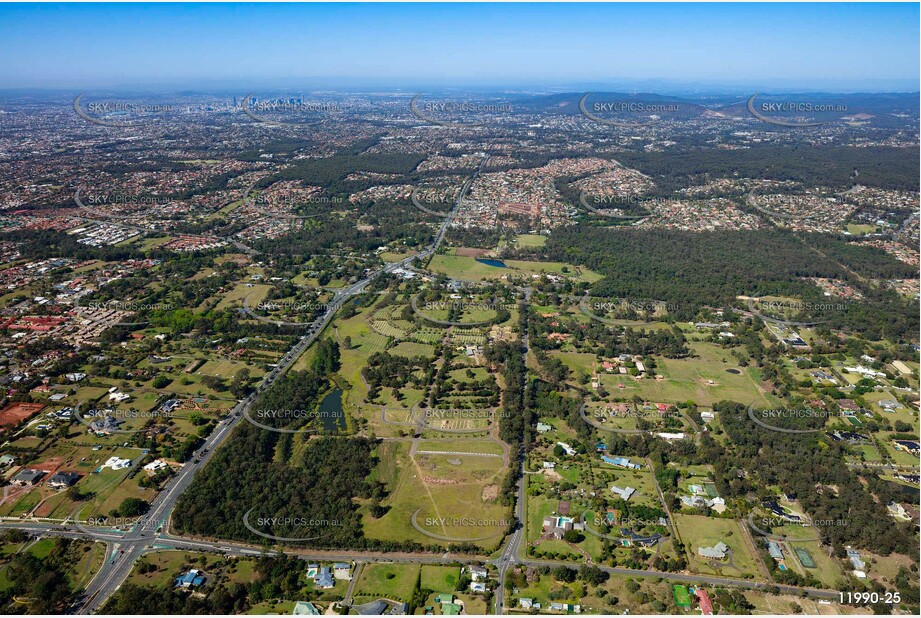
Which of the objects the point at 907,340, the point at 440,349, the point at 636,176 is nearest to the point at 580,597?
the point at 440,349

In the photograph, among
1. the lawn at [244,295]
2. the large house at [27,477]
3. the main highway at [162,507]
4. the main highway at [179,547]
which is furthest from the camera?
the lawn at [244,295]

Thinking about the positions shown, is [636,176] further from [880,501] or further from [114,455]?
[114,455]

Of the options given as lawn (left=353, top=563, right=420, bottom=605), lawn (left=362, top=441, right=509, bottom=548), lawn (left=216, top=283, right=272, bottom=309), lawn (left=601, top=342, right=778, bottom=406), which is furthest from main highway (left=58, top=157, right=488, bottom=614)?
lawn (left=601, top=342, right=778, bottom=406)

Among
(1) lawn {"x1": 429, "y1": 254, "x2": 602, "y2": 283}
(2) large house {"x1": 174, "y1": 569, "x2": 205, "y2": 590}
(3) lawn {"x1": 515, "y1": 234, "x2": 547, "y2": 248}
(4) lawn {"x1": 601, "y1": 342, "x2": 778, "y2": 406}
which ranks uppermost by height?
(3) lawn {"x1": 515, "y1": 234, "x2": 547, "y2": 248}

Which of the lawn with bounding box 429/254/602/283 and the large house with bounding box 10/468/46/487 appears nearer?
the large house with bounding box 10/468/46/487

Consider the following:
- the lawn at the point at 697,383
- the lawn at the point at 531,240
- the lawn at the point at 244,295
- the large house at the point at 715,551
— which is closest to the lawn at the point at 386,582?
the large house at the point at 715,551

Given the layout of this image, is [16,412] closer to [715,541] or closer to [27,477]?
[27,477]

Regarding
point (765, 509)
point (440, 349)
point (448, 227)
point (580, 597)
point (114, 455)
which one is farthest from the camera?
point (448, 227)

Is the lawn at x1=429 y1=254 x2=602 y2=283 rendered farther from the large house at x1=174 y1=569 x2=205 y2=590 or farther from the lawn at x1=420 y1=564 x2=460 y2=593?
the large house at x1=174 y1=569 x2=205 y2=590

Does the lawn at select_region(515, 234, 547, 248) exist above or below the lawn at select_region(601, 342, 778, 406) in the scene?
above

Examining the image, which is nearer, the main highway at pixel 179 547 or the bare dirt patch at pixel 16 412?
the main highway at pixel 179 547

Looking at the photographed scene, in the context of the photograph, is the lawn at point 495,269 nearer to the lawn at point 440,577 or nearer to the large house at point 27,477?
the lawn at point 440,577
